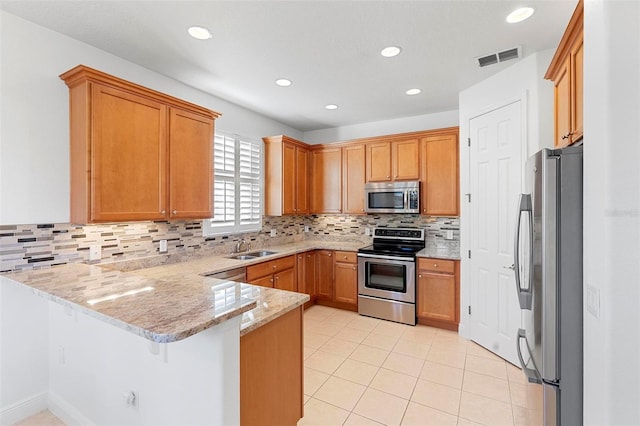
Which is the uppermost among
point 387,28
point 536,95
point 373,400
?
point 387,28

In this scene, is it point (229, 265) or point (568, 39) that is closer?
point (568, 39)

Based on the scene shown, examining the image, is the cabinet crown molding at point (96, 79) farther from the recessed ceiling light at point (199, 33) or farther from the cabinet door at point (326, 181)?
the cabinet door at point (326, 181)

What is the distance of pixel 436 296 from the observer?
363 centimetres

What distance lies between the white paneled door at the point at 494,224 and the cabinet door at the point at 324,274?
187cm

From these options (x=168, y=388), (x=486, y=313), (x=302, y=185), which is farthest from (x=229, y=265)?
(x=486, y=313)

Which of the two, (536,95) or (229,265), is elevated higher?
(536,95)

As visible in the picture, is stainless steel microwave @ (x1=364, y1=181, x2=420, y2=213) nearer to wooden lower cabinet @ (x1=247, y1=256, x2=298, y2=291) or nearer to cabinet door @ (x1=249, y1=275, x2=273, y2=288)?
wooden lower cabinet @ (x1=247, y1=256, x2=298, y2=291)

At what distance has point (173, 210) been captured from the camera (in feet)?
8.87

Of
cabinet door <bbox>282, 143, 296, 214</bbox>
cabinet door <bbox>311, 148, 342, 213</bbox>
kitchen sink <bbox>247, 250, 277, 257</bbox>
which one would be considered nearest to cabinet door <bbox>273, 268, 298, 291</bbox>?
kitchen sink <bbox>247, 250, 277, 257</bbox>

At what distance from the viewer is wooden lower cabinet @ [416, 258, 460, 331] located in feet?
11.6

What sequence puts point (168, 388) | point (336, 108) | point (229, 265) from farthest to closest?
point (336, 108) → point (229, 265) → point (168, 388)

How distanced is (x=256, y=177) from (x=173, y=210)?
168 cm

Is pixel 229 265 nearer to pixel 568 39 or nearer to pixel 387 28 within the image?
pixel 387 28
